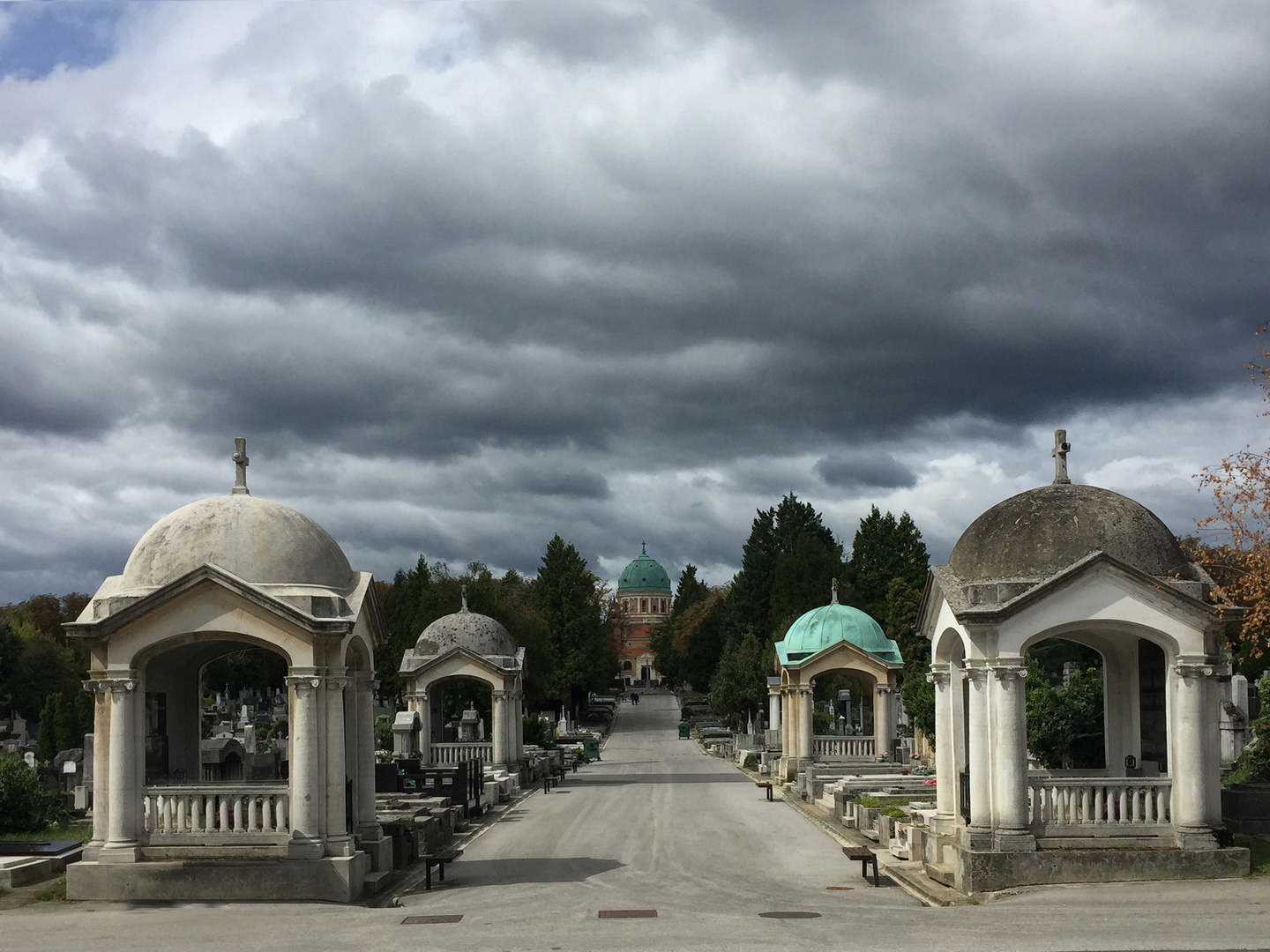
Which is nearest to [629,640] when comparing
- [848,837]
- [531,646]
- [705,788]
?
[531,646]

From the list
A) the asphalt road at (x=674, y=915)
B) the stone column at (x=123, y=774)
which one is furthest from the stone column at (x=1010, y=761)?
the stone column at (x=123, y=774)

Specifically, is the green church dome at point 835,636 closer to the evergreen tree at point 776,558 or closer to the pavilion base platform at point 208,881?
the pavilion base platform at point 208,881

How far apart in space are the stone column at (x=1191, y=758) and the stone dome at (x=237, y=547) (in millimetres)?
12422

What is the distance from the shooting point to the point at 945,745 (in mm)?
21531

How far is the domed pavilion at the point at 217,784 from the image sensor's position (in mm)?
18609

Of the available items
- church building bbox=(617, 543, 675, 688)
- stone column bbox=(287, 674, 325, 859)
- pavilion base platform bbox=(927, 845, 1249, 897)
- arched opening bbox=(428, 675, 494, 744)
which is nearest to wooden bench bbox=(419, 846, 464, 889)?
stone column bbox=(287, 674, 325, 859)

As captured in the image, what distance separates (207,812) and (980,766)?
10.9 metres

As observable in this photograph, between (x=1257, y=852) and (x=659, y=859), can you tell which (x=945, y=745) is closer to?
(x=1257, y=852)

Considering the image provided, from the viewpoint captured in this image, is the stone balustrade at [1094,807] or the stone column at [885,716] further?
the stone column at [885,716]

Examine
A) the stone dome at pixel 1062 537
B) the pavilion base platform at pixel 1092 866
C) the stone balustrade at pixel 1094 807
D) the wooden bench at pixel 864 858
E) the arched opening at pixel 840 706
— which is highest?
the stone dome at pixel 1062 537

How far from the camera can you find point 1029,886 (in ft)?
59.2

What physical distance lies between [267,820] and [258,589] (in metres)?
3.31

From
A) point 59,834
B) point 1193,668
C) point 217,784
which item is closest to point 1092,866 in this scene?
point 1193,668

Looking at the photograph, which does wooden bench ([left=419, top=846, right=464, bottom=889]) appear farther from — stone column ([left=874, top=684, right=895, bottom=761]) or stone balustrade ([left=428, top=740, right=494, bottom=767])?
stone column ([left=874, top=684, right=895, bottom=761])
